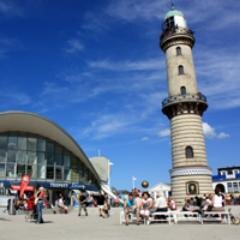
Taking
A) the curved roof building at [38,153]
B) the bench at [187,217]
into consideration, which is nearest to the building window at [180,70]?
the curved roof building at [38,153]

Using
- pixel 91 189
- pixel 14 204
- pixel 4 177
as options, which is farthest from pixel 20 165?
pixel 14 204

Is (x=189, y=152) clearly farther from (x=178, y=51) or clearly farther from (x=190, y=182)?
(x=178, y=51)

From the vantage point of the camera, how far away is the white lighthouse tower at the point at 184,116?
3098cm

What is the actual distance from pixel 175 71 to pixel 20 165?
1667 centimetres

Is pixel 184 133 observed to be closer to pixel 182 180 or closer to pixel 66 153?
pixel 182 180

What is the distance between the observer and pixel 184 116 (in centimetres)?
3216

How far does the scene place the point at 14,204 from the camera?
20.1m

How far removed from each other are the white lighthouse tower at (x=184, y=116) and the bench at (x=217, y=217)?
56.7 feet

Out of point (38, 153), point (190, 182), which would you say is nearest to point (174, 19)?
point (190, 182)

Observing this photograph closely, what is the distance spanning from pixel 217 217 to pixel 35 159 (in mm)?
24431

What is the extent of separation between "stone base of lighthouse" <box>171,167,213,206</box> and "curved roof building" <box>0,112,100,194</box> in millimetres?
10783

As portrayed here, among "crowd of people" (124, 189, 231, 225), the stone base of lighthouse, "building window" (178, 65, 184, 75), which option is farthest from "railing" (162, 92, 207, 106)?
"crowd of people" (124, 189, 231, 225)

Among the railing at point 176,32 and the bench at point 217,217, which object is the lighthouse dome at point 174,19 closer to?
the railing at point 176,32

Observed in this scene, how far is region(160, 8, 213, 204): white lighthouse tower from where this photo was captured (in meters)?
31.0
